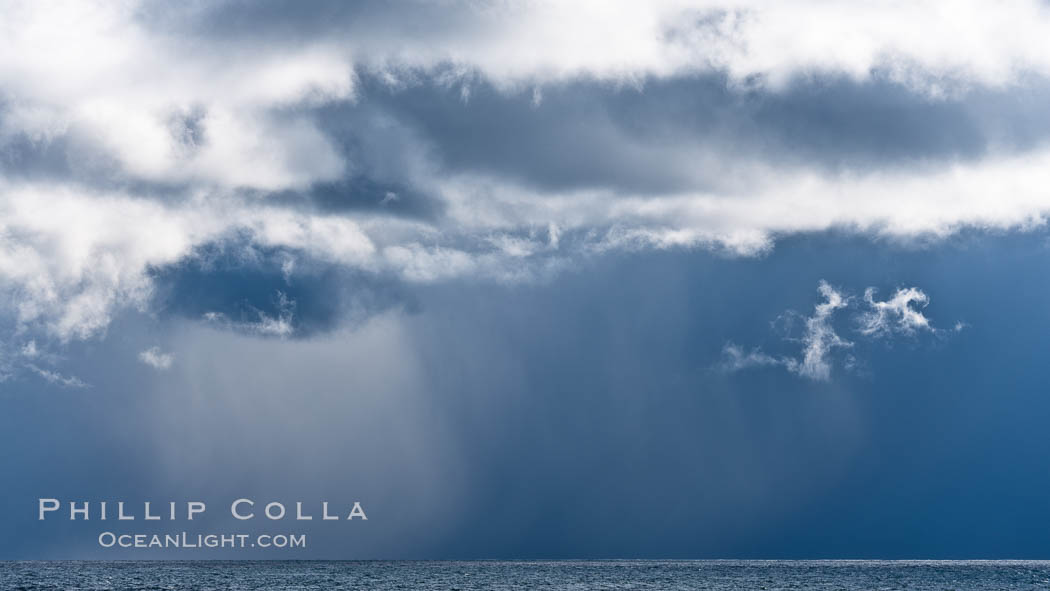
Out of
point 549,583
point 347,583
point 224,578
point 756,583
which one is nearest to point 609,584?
point 549,583

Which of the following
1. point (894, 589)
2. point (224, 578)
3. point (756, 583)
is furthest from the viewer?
point (224, 578)

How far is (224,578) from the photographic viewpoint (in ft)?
649

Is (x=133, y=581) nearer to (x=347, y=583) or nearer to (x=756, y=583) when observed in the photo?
(x=347, y=583)

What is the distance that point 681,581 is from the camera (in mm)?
191750

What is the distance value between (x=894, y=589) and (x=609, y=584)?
41.5m

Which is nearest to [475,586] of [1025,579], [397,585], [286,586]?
[397,585]

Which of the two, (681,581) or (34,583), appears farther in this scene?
(681,581)

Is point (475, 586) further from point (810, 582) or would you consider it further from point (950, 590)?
point (950, 590)

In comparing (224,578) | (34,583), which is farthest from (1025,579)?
(34,583)

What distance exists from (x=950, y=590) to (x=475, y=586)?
67966 mm

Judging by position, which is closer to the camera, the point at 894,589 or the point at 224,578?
the point at 894,589

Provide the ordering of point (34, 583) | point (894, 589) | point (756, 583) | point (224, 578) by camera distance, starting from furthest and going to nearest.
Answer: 1. point (224, 578)
2. point (756, 583)
3. point (34, 583)
4. point (894, 589)

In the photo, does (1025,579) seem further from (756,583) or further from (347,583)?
(347,583)

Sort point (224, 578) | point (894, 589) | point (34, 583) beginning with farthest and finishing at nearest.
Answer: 1. point (224, 578)
2. point (34, 583)
3. point (894, 589)
